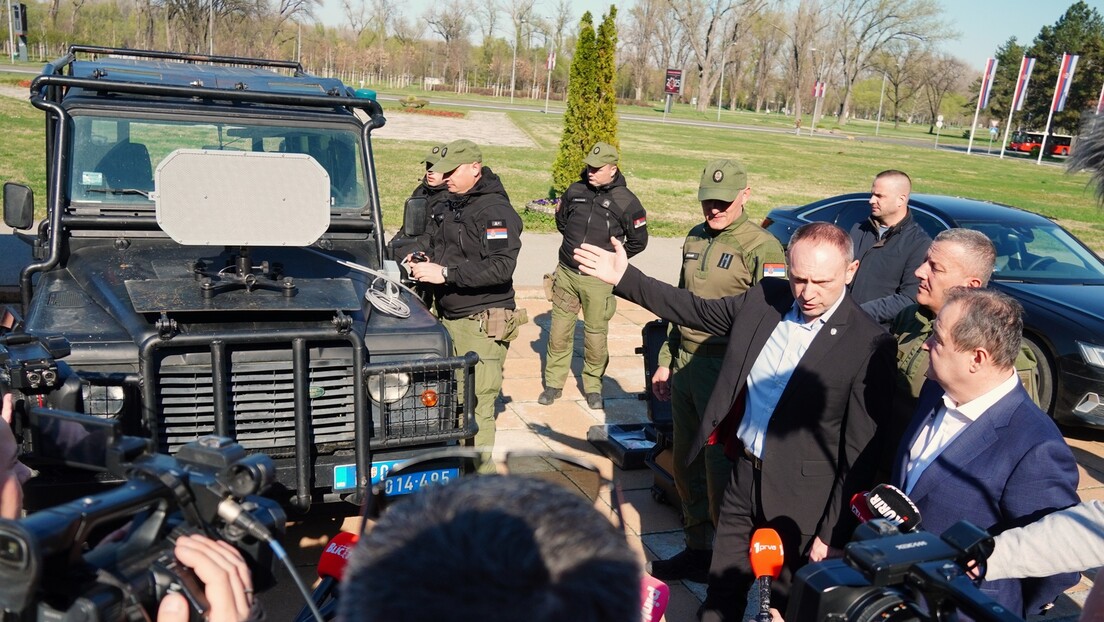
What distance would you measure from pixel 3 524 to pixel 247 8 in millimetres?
49222

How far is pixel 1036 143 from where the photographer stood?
53312mm

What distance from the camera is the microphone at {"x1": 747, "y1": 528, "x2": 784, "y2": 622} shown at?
2908mm

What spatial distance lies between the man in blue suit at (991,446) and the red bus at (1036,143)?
53758 mm

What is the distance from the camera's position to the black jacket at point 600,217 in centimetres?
743

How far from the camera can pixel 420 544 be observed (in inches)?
41.6

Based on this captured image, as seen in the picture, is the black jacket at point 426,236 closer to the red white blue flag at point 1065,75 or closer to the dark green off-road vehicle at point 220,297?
the dark green off-road vehicle at point 220,297

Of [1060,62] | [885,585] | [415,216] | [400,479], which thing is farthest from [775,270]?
[1060,62]

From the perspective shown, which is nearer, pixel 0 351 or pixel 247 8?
pixel 0 351

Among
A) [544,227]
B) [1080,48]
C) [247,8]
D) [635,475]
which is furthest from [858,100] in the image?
[635,475]

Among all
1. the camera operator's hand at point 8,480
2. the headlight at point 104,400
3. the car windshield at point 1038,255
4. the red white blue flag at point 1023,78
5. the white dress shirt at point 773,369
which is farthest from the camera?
the red white blue flag at point 1023,78

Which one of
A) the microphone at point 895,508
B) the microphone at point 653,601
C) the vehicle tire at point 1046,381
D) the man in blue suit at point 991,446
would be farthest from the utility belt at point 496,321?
the vehicle tire at point 1046,381

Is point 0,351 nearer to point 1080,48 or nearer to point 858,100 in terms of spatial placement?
point 1080,48

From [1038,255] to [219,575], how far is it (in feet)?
27.5

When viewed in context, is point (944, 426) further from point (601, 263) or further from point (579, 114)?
point (579, 114)
